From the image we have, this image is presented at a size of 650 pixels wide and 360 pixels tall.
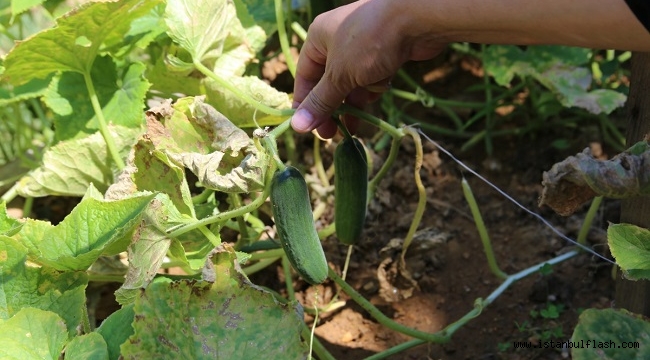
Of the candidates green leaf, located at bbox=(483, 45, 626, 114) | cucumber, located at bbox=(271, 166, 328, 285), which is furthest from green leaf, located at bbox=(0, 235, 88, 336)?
green leaf, located at bbox=(483, 45, 626, 114)

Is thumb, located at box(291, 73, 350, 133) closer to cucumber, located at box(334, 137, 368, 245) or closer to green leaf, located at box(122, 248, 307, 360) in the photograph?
cucumber, located at box(334, 137, 368, 245)

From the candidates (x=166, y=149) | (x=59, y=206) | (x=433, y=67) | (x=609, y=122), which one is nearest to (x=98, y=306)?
(x=59, y=206)

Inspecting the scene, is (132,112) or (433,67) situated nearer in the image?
(132,112)

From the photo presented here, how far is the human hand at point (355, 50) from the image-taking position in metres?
1.37

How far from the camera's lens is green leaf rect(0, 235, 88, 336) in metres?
1.30

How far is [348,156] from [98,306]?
857 mm

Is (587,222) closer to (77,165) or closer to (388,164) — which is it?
(388,164)

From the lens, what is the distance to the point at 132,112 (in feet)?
6.09

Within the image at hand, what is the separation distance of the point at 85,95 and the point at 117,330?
873 mm

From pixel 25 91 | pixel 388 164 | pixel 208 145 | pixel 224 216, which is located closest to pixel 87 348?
pixel 224 216

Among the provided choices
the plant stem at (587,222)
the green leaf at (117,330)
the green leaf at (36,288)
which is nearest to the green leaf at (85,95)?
the green leaf at (36,288)

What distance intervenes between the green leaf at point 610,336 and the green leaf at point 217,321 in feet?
1.52

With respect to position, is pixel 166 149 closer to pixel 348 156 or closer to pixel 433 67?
pixel 348 156

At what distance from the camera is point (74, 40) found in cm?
170
